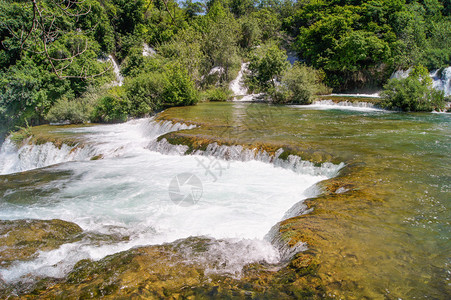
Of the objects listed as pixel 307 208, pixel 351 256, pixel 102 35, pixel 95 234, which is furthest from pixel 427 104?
pixel 102 35

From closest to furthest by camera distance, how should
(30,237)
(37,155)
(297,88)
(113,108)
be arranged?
1. (30,237)
2. (37,155)
3. (113,108)
4. (297,88)

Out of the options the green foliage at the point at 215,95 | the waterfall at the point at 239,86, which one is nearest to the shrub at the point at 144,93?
the green foliage at the point at 215,95

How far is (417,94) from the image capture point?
15.9 metres

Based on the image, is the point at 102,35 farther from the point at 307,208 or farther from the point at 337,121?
the point at 307,208

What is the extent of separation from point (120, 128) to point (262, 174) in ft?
39.6

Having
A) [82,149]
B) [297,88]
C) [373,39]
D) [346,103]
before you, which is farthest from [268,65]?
[82,149]

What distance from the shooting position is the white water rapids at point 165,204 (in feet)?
12.4

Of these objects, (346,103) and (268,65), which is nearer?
(346,103)

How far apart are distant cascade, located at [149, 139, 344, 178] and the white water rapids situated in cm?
3

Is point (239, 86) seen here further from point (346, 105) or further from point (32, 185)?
point (32, 185)

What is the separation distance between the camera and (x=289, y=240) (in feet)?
12.2

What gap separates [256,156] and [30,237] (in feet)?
20.6

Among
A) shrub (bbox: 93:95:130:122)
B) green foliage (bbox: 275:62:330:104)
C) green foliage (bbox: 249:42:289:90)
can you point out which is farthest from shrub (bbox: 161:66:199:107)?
green foliage (bbox: 249:42:289:90)

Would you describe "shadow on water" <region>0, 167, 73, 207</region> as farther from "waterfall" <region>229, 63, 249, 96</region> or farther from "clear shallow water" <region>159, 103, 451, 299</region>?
"waterfall" <region>229, 63, 249, 96</region>
